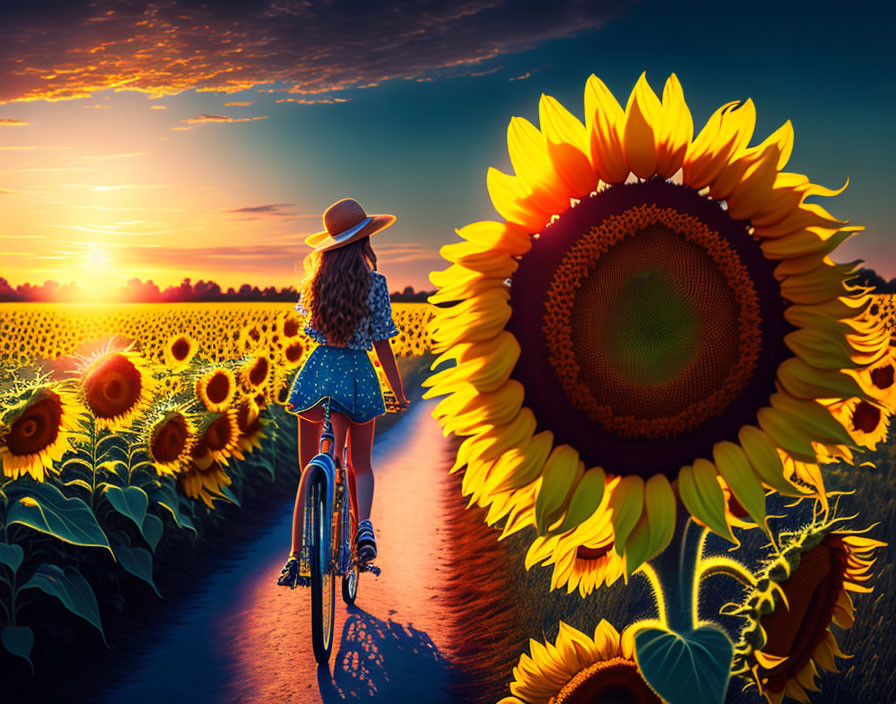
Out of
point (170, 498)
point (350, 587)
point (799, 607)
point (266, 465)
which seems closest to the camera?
point (799, 607)

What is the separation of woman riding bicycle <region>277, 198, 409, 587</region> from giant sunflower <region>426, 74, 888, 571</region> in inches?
133

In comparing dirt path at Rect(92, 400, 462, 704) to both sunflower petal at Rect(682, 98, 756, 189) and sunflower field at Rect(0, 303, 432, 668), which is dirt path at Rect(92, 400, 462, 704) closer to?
sunflower field at Rect(0, 303, 432, 668)

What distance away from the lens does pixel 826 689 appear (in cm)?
358

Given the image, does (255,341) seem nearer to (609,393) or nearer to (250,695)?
(250,695)

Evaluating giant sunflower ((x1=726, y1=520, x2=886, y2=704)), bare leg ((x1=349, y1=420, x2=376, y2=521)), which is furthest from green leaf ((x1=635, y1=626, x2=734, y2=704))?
bare leg ((x1=349, y1=420, x2=376, y2=521))

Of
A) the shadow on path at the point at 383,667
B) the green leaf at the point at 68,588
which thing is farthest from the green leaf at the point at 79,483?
the shadow on path at the point at 383,667

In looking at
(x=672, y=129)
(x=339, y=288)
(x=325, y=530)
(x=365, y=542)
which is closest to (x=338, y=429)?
(x=325, y=530)

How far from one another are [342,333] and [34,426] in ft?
6.75

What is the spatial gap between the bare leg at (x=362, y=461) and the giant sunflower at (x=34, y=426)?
1.88 m

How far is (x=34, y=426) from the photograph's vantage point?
484 cm

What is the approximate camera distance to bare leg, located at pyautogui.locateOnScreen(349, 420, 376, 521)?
5.29 meters

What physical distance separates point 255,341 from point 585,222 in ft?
36.1

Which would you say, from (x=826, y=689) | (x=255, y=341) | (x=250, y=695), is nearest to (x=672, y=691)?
(x=826, y=689)

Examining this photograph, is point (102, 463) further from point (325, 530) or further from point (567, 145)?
point (567, 145)
